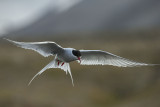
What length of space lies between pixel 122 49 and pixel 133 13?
1982 inches

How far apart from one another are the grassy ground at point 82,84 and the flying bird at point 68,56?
9.80m

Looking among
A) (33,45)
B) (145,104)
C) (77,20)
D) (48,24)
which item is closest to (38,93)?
(145,104)

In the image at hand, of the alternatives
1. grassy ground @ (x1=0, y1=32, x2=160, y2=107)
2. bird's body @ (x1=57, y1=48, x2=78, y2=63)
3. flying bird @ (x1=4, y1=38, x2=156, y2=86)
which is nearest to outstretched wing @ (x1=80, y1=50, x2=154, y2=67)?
flying bird @ (x1=4, y1=38, x2=156, y2=86)

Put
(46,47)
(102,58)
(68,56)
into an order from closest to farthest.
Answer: (68,56) → (46,47) → (102,58)

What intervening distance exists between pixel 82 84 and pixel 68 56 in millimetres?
13790

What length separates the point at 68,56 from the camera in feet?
30.4

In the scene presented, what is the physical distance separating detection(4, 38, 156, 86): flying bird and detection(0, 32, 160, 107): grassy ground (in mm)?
9804

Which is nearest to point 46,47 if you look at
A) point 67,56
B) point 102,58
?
point 67,56

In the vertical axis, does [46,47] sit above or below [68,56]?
above

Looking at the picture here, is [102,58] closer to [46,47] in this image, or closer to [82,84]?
[46,47]

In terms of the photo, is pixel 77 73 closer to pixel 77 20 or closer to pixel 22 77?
pixel 22 77

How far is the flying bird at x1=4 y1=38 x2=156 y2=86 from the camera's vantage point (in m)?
9.25

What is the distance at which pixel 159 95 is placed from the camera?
831 inches

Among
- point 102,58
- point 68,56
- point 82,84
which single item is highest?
point 82,84
